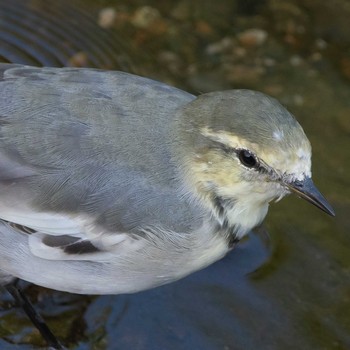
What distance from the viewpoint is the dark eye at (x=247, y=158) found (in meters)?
4.07

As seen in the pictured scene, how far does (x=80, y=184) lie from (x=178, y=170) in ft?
1.49

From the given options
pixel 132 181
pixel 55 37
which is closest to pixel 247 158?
pixel 132 181

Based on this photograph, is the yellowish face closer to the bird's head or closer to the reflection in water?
the bird's head

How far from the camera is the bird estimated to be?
4074 mm

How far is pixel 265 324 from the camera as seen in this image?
15.4 ft

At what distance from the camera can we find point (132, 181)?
4.08 meters

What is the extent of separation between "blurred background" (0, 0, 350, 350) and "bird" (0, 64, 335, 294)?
0.43 m

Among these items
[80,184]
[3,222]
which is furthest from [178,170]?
[3,222]

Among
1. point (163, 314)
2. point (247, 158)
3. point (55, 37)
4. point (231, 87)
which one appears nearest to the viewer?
point (247, 158)

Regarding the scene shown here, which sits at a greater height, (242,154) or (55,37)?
(242,154)

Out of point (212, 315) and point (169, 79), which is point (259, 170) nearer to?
point (212, 315)

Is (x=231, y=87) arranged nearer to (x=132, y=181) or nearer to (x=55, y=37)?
(x=55, y=37)

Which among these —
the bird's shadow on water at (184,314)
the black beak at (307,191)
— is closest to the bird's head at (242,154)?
the black beak at (307,191)

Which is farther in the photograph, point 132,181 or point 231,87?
point 231,87
